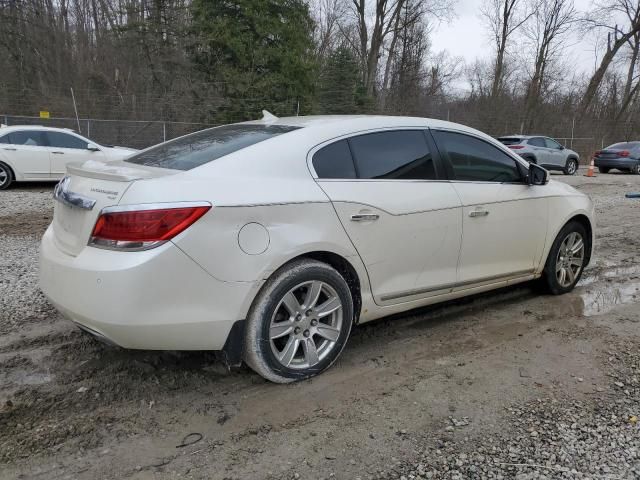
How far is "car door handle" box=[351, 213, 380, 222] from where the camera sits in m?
3.24

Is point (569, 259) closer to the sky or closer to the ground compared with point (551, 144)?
closer to the ground

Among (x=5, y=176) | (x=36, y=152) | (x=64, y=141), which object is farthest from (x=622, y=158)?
(x=5, y=176)

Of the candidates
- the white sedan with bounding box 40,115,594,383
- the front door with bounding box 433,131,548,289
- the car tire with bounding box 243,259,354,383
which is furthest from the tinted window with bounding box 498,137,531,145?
the car tire with bounding box 243,259,354,383

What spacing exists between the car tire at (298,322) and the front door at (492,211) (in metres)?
1.18

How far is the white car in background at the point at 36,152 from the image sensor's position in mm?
11328

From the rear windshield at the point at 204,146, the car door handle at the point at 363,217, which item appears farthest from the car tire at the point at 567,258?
the rear windshield at the point at 204,146

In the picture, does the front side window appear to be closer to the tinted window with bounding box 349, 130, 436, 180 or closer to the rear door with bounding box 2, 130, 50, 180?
the rear door with bounding box 2, 130, 50, 180

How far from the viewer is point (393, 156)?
11.9 ft

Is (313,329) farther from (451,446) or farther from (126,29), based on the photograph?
(126,29)

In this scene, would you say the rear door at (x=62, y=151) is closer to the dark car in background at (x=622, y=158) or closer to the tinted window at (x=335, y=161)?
the tinted window at (x=335, y=161)

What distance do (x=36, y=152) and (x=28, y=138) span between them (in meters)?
0.38

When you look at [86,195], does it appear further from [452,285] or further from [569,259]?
[569,259]

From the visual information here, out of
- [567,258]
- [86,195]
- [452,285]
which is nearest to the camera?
[86,195]

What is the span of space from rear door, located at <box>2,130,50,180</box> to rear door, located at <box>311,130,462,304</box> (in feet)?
34.0
